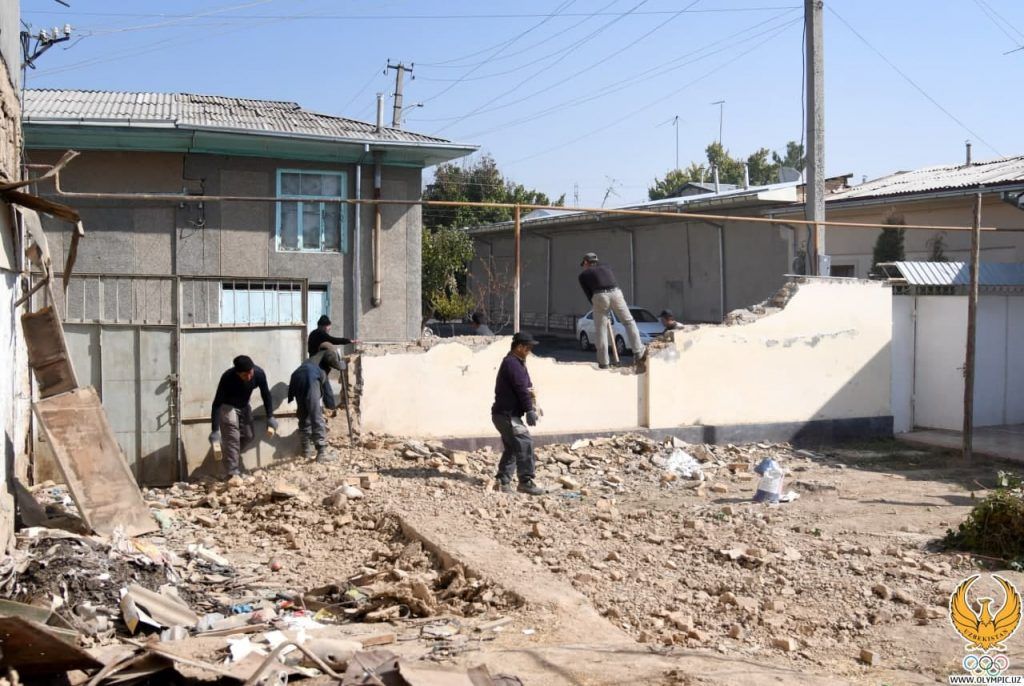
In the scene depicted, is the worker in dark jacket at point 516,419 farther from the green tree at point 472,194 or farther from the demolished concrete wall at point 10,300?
the green tree at point 472,194

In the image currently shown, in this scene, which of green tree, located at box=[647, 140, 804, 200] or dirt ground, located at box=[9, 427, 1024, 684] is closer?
dirt ground, located at box=[9, 427, 1024, 684]

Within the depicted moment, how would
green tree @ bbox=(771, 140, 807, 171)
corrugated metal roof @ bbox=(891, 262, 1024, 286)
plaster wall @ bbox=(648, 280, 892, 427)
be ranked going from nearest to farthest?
plaster wall @ bbox=(648, 280, 892, 427) → corrugated metal roof @ bbox=(891, 262, 1024, 286) → green tree @ bbox=(771, 140, 807, 171)

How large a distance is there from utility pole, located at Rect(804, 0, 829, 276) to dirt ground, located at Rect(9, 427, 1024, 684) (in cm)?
537

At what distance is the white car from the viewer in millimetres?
21734

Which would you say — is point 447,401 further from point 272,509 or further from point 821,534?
point 821,534

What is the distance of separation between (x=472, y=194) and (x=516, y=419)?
107ft

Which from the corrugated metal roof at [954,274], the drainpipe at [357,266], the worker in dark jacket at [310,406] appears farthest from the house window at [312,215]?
the corrugated metal roof at [954,274]

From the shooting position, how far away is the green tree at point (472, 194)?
3556cm

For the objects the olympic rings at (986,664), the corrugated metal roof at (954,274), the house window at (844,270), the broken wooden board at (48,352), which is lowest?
the olympic rings at (986,664)

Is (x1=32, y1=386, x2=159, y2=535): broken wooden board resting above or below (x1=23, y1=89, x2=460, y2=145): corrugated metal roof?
below

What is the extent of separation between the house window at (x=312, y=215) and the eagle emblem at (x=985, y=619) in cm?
1264

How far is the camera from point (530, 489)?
9.95 metres

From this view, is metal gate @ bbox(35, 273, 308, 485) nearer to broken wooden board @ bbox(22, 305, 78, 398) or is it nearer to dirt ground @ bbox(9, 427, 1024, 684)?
dirt ground @ bbox(9, 427, 1024, 684)

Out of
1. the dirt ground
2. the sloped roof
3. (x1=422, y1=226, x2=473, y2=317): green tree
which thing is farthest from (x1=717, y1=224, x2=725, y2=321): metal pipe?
the dirt ground
